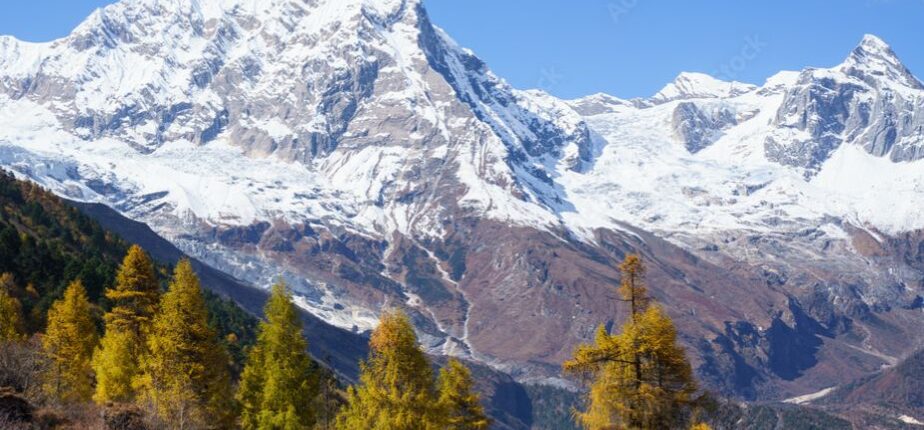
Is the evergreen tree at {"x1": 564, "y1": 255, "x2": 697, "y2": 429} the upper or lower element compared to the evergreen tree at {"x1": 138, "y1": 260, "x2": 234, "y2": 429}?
upper

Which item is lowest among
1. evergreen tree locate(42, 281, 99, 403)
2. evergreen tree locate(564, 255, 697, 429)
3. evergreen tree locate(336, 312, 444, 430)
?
evergreen tree locate(42, 281, 99, 403)

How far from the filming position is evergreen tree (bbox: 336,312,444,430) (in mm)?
61781

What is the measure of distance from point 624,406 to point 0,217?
146 meters

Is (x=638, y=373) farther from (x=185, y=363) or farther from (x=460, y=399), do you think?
(x=185, y=363)

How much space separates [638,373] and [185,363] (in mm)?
29264

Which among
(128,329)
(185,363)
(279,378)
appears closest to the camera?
(185,363)

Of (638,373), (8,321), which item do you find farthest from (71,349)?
(638,373)

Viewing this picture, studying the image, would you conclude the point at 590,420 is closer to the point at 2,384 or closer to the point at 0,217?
the point at 2,384

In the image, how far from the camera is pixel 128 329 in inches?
2958

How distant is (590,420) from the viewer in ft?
171

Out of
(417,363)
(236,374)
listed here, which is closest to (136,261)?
(417,363)

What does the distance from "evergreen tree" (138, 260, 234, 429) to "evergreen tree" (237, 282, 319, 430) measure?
196 centimetres

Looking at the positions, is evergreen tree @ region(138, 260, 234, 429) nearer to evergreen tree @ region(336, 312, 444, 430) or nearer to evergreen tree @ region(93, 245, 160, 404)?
evergreen tree @ region(93, 245, 160, 404)

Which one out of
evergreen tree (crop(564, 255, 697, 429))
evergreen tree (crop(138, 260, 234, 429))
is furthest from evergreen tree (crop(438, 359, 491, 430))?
evergreen tree (crop(564, 255, 697, 429))
